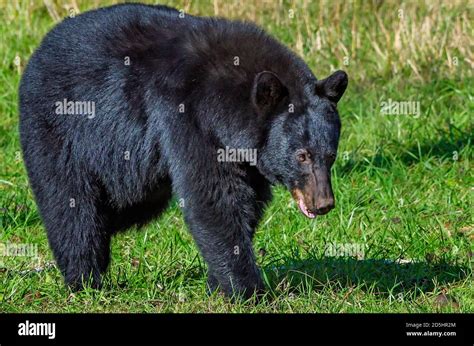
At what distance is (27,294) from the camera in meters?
6.80

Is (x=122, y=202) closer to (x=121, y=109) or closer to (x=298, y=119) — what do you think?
(x=121, y=109)

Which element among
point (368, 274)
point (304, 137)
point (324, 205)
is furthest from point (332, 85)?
point (368, 274)

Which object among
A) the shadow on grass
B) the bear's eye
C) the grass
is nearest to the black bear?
the bear's eye

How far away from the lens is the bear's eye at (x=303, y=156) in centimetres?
623

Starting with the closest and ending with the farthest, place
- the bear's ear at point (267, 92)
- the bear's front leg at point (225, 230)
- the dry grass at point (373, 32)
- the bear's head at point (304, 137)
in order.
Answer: the bear's ear at point (267, 92) → the bear's head at point (304, 137) → the bear's front leg at point (225, 230) → the dry grass at point (373, 32)

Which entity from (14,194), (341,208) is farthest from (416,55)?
(14,194)

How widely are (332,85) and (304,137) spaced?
376mm

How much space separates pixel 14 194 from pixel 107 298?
2.41 metres

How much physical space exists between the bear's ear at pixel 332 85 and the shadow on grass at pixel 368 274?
1.22 meters

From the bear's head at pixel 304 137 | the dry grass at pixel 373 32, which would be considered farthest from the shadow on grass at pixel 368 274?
the dry grass at pixel 373 32

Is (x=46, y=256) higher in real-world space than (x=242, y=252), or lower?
lower

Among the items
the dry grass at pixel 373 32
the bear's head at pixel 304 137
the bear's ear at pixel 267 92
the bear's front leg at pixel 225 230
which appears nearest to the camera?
the bear's ear at pixel 267 92

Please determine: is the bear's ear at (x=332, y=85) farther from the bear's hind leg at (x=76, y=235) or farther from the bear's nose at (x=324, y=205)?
the bear's hind leg at (x=76, y=235)
